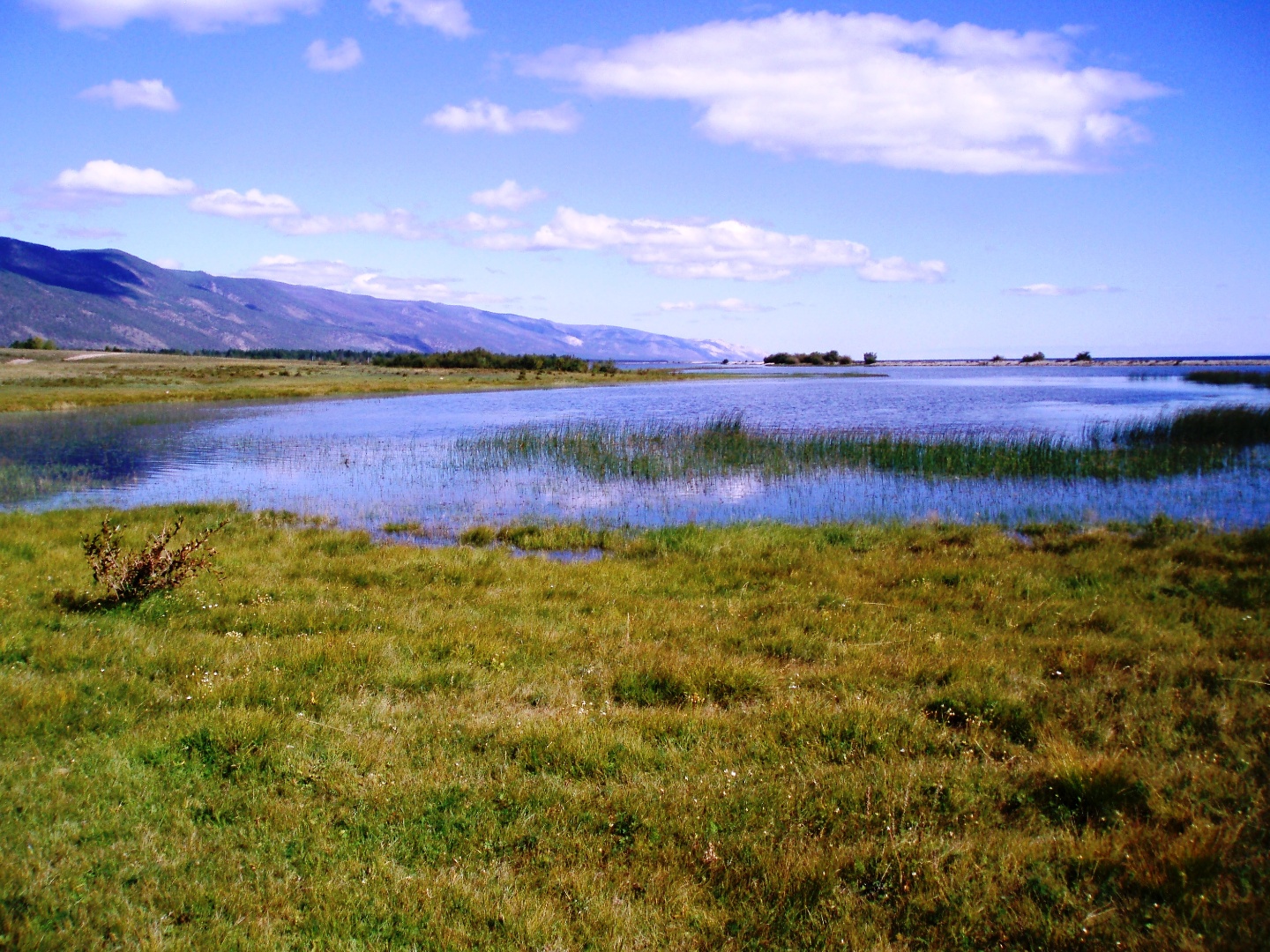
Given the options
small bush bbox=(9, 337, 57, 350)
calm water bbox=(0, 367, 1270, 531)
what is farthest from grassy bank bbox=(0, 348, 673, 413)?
small bush bbox=(9, 337, 57, 350)

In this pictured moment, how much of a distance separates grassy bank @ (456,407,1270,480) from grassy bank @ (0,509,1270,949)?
16.5 meters

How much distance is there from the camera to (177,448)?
3447cm

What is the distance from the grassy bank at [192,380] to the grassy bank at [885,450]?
120 ft

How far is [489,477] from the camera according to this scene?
1069 inches

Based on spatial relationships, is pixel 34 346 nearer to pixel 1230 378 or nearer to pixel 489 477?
pixel 489 477

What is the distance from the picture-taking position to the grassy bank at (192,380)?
57438mm

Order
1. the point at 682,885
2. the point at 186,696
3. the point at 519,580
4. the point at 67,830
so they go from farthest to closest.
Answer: the point at 519,580
the point at 186,696
the point at 67,830
the point at 682,885

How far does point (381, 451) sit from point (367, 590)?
2330 cm

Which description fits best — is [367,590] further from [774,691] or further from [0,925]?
[0,925]

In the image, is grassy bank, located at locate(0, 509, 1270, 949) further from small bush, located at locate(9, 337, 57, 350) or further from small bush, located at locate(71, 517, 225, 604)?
small bush, located at locate(9, 337, 57, 350)

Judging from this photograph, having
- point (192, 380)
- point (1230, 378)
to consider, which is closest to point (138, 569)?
point (192, 380)

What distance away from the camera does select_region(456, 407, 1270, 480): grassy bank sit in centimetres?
2612

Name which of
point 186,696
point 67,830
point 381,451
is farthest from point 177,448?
point 67,830

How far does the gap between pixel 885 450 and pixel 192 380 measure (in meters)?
69.8
